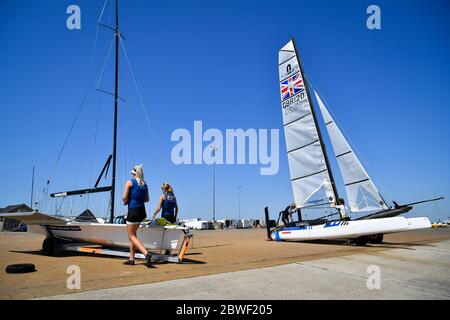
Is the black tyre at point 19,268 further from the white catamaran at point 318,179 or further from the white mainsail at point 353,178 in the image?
the white mainsail at point 353,178

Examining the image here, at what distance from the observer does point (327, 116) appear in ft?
47.8

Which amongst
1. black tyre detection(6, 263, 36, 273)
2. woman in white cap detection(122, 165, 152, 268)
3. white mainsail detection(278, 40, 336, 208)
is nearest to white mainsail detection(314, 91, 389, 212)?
white mainsail detection(278, 40, 336, 208)

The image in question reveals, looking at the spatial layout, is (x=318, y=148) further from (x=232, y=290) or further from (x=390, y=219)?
(x=232, y=290)

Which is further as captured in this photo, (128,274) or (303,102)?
(303,102)

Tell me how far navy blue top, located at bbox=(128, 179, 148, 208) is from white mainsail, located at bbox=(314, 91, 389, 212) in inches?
391

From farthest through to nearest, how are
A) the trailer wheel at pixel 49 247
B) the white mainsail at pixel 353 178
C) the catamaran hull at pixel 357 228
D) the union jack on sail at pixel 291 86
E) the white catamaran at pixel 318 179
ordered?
the union jack on sail at pixel 291 86
the white mainsail at pixel 353 178
the white catamaran at pixel 318 179
the catamaran hull at pixel 357 228
the trailer wheel at pixel 49 247

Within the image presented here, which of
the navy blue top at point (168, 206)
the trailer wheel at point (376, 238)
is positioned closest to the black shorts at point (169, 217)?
the navy blue top at point (168, 206)

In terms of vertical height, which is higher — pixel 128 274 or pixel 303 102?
pixel 303 102

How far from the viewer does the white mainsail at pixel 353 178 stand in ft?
40.8

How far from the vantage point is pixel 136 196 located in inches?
230

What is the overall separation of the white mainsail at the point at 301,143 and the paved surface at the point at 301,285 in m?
8.19
